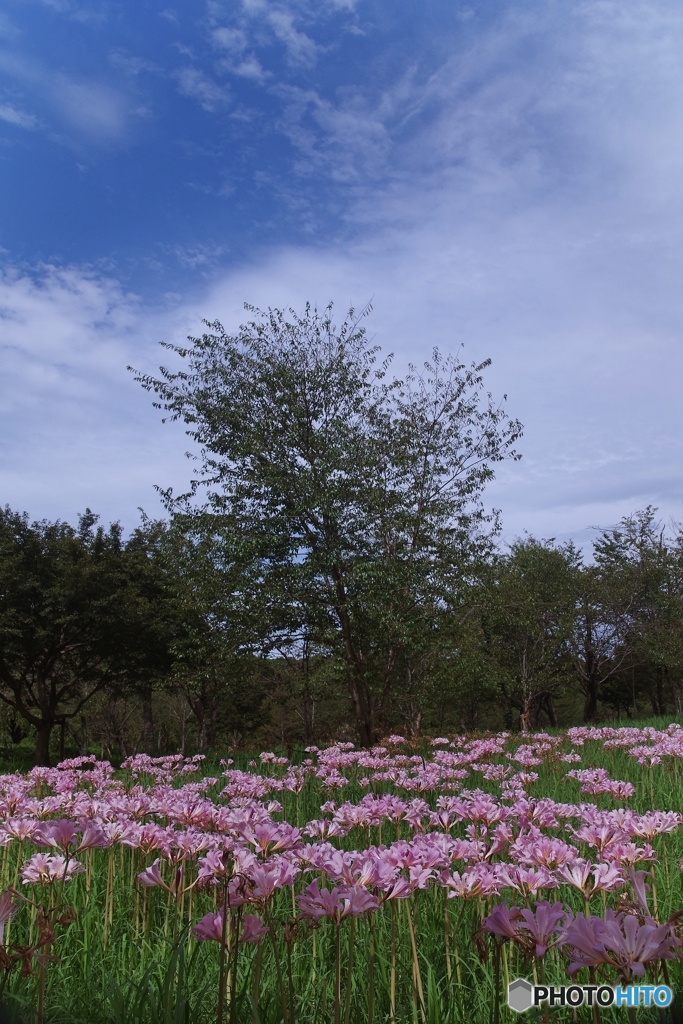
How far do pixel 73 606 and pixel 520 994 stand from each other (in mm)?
19297

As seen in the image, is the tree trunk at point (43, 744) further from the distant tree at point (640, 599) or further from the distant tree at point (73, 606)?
the distant tree at point (640, 599)

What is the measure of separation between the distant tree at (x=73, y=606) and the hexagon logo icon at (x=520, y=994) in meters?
17.9

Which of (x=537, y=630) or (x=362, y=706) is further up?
(x=537, y=630)

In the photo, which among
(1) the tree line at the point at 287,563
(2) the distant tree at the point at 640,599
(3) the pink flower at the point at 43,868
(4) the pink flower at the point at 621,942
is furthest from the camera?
(2) the distant tree at the point at 640,599

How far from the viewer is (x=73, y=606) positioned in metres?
19.5

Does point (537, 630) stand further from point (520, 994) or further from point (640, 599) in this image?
point (520, 994)

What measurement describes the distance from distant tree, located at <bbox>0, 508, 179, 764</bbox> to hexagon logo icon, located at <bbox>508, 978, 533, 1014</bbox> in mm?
17916

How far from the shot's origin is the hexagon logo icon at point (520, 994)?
2186 millimetres

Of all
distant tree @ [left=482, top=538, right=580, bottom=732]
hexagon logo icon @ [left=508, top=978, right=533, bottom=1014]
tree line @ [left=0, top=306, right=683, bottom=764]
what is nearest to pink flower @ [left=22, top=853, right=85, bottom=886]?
hexagon logo icon @ [left=508, top=978, right=533, bottom=1014]

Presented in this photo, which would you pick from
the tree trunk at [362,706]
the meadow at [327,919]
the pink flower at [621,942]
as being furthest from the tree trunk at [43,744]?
the pink flower at [621,942]

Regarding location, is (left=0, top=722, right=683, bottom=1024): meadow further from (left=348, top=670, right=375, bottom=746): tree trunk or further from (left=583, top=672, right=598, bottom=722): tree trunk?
(left=583, top=672, right=598, bottom=722): tree trunk

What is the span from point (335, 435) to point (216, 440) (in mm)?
3236

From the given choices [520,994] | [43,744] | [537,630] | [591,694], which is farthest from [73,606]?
[591,694]

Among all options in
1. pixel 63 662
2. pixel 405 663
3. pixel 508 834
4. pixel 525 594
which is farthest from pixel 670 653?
pixel 508 834
